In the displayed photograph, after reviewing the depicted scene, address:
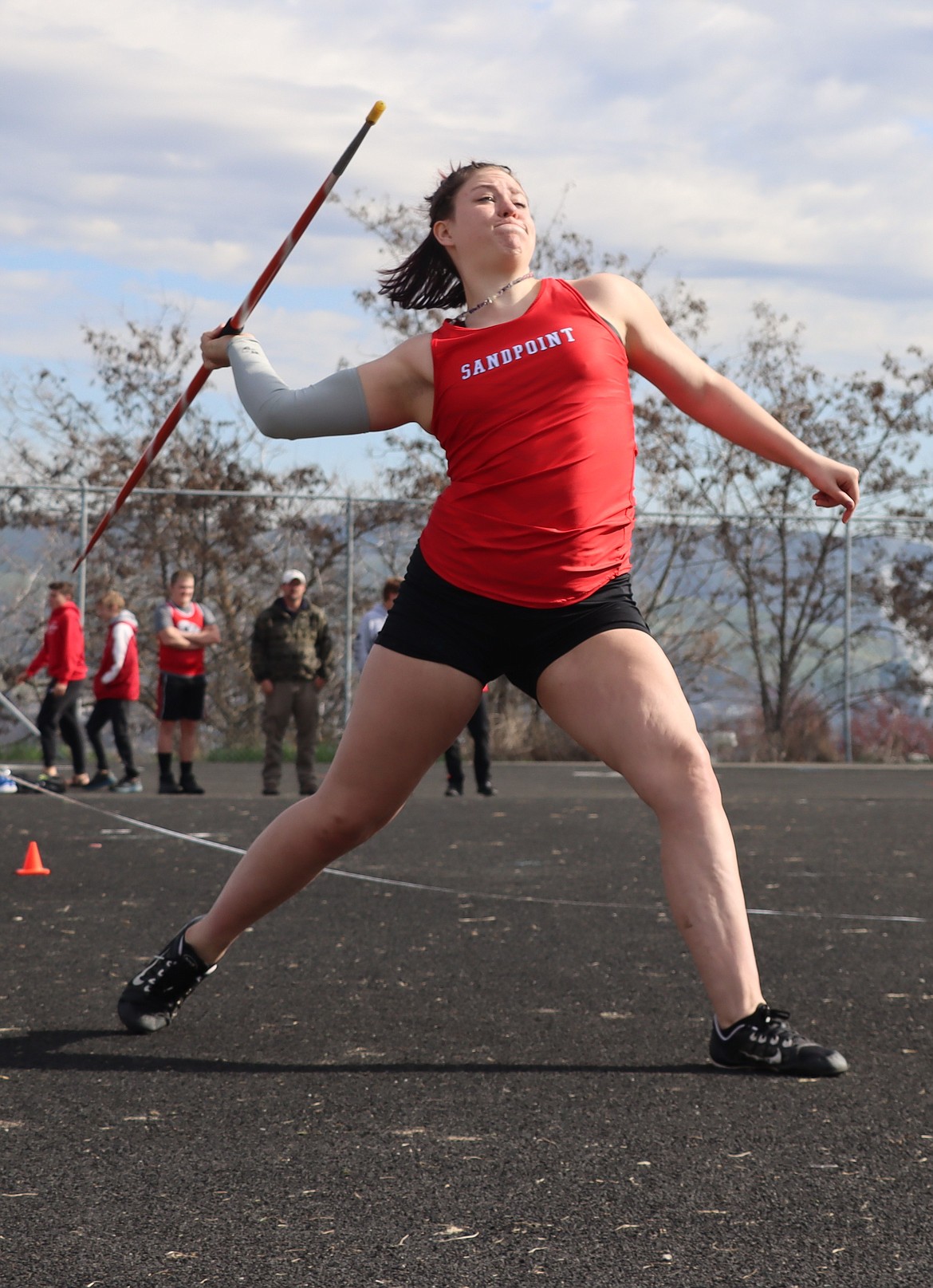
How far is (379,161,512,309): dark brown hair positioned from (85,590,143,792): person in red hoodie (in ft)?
29.1

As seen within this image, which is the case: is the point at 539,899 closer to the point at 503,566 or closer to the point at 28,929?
the point at 28,929

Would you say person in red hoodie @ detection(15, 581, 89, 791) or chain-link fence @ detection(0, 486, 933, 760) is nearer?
person in red hoodie @ detection(15, 581, 89, 791)

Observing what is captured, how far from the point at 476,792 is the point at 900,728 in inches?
A: 261

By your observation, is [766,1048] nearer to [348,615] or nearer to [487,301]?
[487,301]

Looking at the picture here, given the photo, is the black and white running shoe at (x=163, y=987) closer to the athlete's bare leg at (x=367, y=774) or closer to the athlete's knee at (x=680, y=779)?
the athlete's bare leg at (x=367, y=774)

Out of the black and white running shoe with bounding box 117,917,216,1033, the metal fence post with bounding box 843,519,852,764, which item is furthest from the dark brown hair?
the metal fence post with bounding box 843,519,852,764

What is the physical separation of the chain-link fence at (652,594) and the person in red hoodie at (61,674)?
108 inches

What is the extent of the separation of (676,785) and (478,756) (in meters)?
8.81

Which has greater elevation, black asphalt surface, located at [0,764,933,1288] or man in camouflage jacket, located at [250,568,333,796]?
man in camouflage jacket, located at [250,568,333,796]

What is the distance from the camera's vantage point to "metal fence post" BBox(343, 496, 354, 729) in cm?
1603

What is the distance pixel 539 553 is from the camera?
11.3ft

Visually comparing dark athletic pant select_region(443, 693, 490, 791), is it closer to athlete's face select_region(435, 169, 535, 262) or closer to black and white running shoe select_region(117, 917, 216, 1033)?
black and white running shoe select_region(117, 917, 216, 1033)

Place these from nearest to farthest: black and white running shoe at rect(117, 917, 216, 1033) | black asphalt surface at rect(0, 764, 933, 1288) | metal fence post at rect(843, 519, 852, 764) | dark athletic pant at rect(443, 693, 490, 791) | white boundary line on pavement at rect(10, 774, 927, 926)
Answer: black asphalt surface at rect(0, 764, 933, 1288) < black and white running shoe at rect(117, 917, 216, 1033) < white boundary line on pavement at rect(10, 774, 927, 926) < dark athletic pant at rect(443, 693, 490, 791) < metal fence post at rect(843, 519, 852, 764)

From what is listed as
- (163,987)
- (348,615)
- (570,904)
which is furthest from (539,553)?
(348,615)
